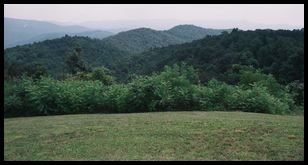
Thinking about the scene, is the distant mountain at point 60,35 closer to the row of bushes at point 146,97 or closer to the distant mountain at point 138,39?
the distant mountain at point 138,39

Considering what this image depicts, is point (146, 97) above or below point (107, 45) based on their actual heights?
above

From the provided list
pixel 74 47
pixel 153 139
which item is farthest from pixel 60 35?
pixel 153 139

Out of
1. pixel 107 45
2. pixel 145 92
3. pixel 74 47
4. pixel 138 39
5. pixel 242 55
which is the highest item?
pixel 138 39

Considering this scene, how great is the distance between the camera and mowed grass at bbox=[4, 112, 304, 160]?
686 centimetres

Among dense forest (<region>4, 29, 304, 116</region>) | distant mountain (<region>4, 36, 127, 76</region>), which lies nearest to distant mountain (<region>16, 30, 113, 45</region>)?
distant mountain (<region>4, 36, 127, 76</region>)

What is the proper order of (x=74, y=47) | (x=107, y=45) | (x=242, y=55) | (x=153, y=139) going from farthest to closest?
(x=107, y=45), (x=74, y=47), (x=242, y=55), (x=153, y=139)

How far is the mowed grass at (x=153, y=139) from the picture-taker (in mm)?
6864

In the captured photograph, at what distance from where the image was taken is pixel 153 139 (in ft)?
25.8

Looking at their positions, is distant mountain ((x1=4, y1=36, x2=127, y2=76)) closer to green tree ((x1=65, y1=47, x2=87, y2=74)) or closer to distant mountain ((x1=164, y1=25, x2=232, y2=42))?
green tree ((x1=65, y1=47, x2=87, y2=74))

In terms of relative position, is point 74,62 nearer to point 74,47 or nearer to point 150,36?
point 74,47

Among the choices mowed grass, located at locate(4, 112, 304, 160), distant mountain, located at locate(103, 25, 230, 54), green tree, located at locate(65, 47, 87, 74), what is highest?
distant mountain, located at locate(103, 25, 230, 54)

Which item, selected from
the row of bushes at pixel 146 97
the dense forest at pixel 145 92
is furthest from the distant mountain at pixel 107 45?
the row of bushes at pixel 146 97

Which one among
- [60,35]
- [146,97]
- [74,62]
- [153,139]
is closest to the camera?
[153,139]

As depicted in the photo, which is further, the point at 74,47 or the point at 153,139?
the point at 74,47
